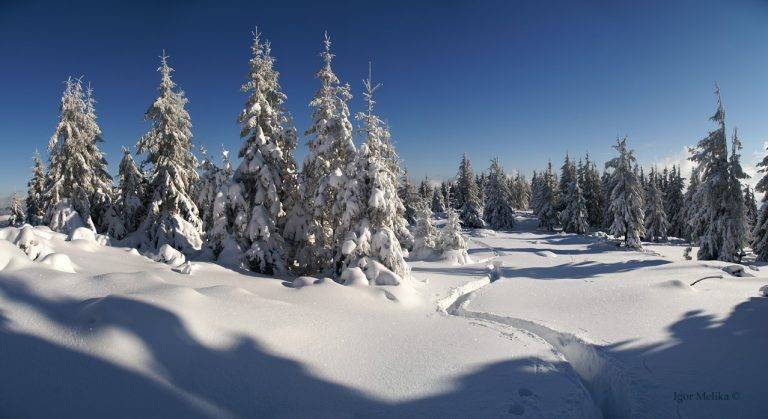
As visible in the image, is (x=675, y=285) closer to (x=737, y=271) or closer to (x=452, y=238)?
(x=737, y=271)

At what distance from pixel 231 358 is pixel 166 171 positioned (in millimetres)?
16534

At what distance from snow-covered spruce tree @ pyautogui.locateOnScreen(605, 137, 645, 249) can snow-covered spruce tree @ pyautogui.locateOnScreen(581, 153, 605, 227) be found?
1886cm

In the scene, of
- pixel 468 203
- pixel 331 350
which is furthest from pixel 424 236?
pixel 468 203

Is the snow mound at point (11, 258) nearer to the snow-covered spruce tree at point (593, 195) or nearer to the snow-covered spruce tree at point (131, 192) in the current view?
the snow-covered spruce tree at point (131, 192)

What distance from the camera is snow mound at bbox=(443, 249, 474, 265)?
26.4m

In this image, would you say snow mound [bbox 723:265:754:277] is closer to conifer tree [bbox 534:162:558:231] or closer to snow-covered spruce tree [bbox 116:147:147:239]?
snow-covered spruce tree [bbox 116:147:147:239]

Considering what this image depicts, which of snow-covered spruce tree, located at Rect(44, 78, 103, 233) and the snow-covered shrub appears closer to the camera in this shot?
snow-covered spruce tree, located at Rect(44, 78, 103, 233)

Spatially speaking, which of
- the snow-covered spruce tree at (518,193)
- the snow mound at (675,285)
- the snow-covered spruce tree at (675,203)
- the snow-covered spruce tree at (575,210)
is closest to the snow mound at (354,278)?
the snow mound at (675,285)

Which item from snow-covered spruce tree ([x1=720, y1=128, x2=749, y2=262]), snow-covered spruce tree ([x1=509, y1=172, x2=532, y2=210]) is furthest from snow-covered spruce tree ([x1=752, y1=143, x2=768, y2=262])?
snow-covered spruce tree ([x1=509, y1=172, x2=532, y2=210])

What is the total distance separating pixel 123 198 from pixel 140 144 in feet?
A: 17.3

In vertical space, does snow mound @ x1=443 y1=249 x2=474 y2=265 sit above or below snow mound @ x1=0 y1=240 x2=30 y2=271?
below

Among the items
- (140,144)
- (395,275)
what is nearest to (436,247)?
(395,275)

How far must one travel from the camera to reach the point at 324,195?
16609 millimetres

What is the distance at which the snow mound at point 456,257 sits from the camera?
26.4 m
